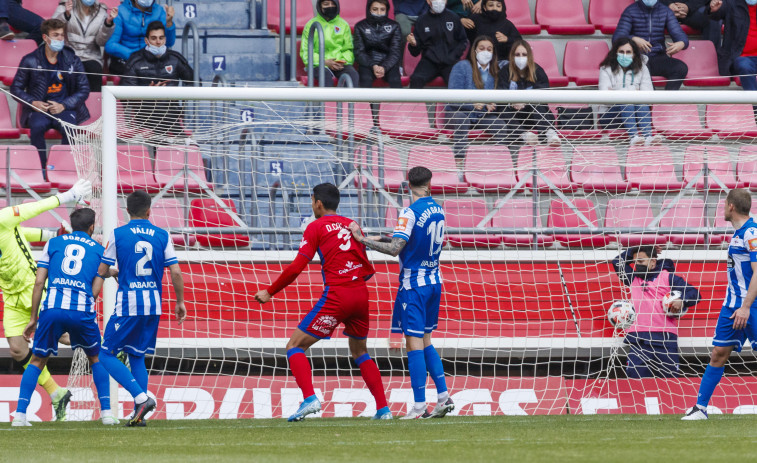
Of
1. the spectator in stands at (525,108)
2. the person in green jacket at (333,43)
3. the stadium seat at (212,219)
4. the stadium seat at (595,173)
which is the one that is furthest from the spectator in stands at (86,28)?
the stadium seat at (595,173)

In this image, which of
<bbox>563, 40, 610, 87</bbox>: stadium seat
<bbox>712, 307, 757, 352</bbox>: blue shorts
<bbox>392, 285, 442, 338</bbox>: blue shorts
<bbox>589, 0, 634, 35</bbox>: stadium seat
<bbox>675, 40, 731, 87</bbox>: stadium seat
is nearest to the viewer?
<bbox>712, 307, 757, 352</bbox>: blue shorts

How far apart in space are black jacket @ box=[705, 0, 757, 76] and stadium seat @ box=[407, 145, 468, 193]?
15.4 ft

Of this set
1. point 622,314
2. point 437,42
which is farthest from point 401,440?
point 437,42

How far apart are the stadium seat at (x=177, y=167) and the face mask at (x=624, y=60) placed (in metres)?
5.04

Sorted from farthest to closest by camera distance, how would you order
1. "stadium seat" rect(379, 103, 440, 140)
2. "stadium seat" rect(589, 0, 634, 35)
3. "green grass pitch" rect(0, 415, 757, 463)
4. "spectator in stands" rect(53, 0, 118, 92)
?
"stadium seat" rect(589, 0, 634, 35), "spectator in stands" rect(53, 0, 118, 92), "stadium seat" rect(379, 103, 440, 140), "green grass pitch" rect(0, 415, 757, 463)

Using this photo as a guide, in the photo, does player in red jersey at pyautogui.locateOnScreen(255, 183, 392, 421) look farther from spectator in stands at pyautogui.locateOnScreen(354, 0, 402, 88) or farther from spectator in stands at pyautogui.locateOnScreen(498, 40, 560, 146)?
spectator in stands at pyautogui.locateOnScreen(354, 0, 402, 88)

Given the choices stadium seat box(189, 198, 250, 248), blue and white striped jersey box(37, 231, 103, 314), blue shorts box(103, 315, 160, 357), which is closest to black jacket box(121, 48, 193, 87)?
stadium seat box(189, 198, 250, 248)

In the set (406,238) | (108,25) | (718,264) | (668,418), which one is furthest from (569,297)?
(108,25)

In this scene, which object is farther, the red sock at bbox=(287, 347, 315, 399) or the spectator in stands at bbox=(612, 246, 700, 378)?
the spectator in stands at bbox=(612, 246, 700, 378)

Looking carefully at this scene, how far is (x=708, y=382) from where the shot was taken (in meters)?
7.81

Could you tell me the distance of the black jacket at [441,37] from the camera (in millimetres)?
12742

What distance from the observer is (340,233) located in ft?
25.1

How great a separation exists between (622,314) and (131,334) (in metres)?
4.91

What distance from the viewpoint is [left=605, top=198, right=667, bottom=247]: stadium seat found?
10789mm
